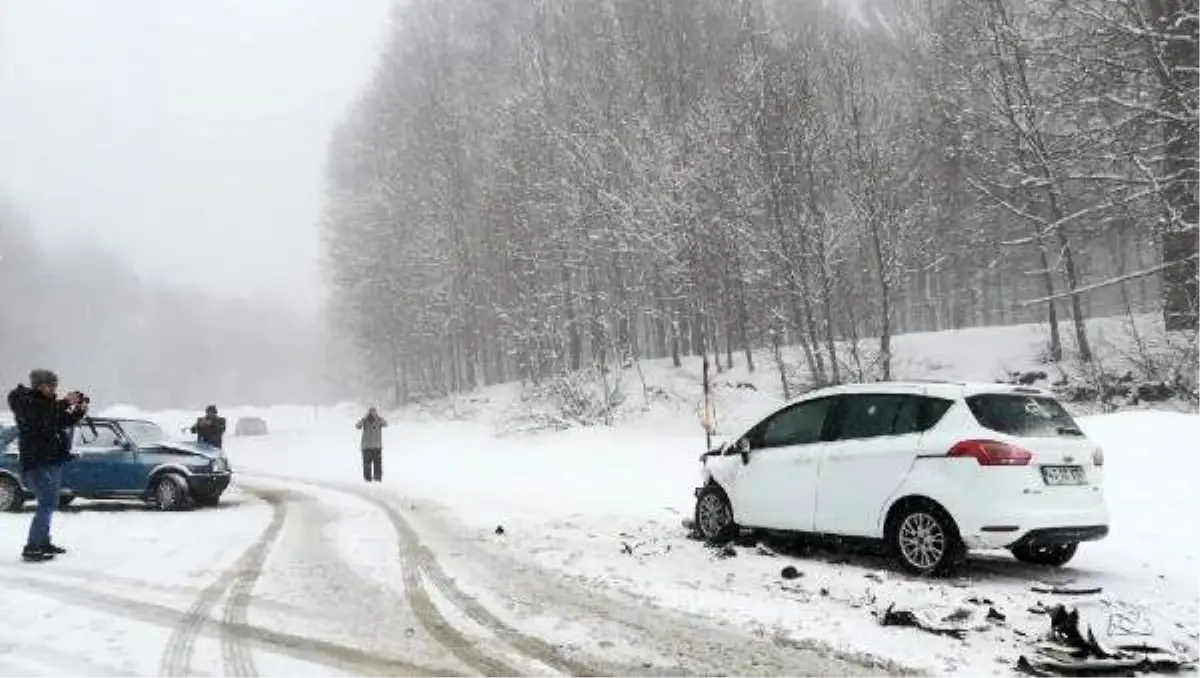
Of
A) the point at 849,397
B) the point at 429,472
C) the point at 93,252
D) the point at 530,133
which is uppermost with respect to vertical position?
the point at 93,252

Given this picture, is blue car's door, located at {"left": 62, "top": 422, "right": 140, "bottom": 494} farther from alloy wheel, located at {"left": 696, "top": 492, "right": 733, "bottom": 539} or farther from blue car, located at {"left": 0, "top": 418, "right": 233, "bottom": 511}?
alloy wheel, located at {"left": 696, "top": 492, "right": 733, "bottom": 539}

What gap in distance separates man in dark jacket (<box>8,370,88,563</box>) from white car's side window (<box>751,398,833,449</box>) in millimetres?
7565

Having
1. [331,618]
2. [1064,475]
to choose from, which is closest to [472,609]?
[331,618]

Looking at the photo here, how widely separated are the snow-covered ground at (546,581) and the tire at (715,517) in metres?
0.41

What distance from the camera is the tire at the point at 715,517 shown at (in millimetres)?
9867

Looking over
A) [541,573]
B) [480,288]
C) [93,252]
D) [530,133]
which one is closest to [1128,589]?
[541,573]

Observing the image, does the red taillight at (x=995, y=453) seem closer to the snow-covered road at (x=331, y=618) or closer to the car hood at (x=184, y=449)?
the snow-covered road at (x=331, y=618)

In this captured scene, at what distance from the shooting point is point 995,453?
7.43 meters

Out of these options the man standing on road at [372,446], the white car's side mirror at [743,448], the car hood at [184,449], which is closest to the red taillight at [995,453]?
the white car's side mirror at [743,448]

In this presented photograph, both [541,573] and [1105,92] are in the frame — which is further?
[1105,92]

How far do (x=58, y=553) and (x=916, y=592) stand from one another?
9.01 m

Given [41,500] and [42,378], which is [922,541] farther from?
[42,378]

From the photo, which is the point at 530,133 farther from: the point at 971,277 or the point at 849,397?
the point at 849,397

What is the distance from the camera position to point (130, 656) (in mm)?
5742
